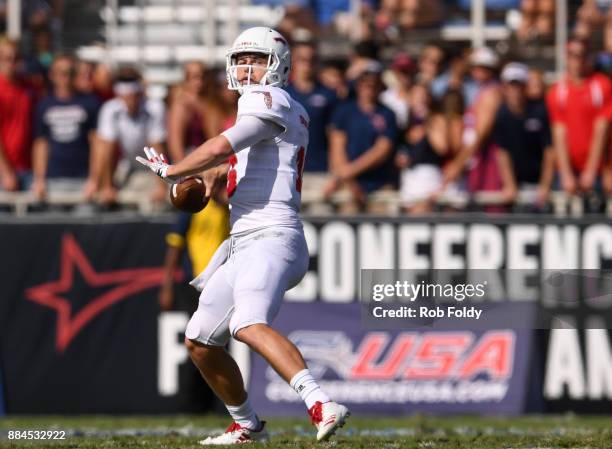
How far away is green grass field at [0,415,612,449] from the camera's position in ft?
22.5

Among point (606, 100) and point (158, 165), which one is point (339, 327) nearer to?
point (606, 100)

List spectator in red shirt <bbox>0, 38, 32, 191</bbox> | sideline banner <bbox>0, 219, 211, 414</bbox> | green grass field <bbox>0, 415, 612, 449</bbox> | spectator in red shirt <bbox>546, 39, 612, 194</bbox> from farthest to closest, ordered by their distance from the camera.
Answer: spectator in red shirt <bbox>0, 38, 32, 191</bbox>
spectator in red shirt <bbox>546, 39, 612, 194</bbox>
sideline banner <bbox>0, 219, 211, 414</bbox>
green grass field <bbox>0, 415, 612, 449</bbox>

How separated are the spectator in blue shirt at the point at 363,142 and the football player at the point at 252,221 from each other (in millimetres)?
4576

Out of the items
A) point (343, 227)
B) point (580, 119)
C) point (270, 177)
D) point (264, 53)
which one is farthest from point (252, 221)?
point (580, 119)

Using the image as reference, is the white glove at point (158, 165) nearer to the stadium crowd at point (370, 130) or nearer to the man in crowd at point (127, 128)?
the stadium crowd at point (370, 130)

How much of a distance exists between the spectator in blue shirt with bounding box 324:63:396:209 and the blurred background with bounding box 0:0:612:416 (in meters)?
0.02

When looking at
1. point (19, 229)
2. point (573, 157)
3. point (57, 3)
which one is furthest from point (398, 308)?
point (57, 3)

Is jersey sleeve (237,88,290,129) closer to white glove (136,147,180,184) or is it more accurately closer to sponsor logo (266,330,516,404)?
white glove (136,147,180,184)

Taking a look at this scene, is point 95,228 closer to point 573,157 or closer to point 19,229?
point 19,229

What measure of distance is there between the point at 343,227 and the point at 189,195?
4382 mm

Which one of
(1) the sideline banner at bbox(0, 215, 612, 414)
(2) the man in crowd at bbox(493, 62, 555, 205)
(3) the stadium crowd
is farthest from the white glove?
(2) the man in crowd at bbox(493, 62, 555, 205)

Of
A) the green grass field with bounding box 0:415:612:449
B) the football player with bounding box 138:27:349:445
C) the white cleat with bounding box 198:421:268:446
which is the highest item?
the football player with bounding box 138:27:349:445

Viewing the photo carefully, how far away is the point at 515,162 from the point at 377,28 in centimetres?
295

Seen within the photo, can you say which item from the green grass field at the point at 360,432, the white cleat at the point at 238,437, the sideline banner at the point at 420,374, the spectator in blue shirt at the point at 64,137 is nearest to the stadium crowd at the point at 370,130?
the spectator in blue shirt at the point at 64,137
